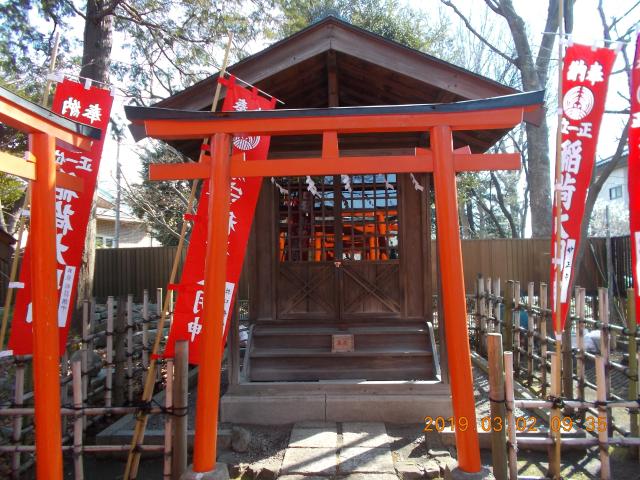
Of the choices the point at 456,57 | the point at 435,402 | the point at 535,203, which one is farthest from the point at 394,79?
the point at 456,57

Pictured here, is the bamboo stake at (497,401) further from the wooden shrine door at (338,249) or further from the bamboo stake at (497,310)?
the bamboo stake at (497,310)

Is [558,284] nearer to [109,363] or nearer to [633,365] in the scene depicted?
[633,365]

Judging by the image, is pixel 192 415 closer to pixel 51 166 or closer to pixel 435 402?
pixel 435 402

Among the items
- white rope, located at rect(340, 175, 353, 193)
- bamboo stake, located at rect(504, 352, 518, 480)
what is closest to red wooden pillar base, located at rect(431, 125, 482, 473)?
bamboo stake, located at rect(504, 352, 518, 480)

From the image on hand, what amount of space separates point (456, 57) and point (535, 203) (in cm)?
1156

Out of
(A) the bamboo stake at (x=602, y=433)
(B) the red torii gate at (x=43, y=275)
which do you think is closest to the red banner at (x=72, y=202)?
(B) the red torii gate at (x=43, y=275)

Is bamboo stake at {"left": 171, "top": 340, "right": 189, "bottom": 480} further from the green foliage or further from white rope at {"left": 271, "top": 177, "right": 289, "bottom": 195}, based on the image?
the green foliage

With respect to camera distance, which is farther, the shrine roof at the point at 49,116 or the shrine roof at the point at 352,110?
the shrine roof at the point at 352,110

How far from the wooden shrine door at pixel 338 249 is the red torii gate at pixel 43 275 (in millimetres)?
3842

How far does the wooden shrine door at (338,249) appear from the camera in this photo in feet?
22.2

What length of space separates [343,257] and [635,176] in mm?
Answer: 3851

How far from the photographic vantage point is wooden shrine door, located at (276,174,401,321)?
22.2 feet

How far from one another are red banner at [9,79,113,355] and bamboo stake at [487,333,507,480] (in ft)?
13.5

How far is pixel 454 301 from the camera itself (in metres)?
3.47
